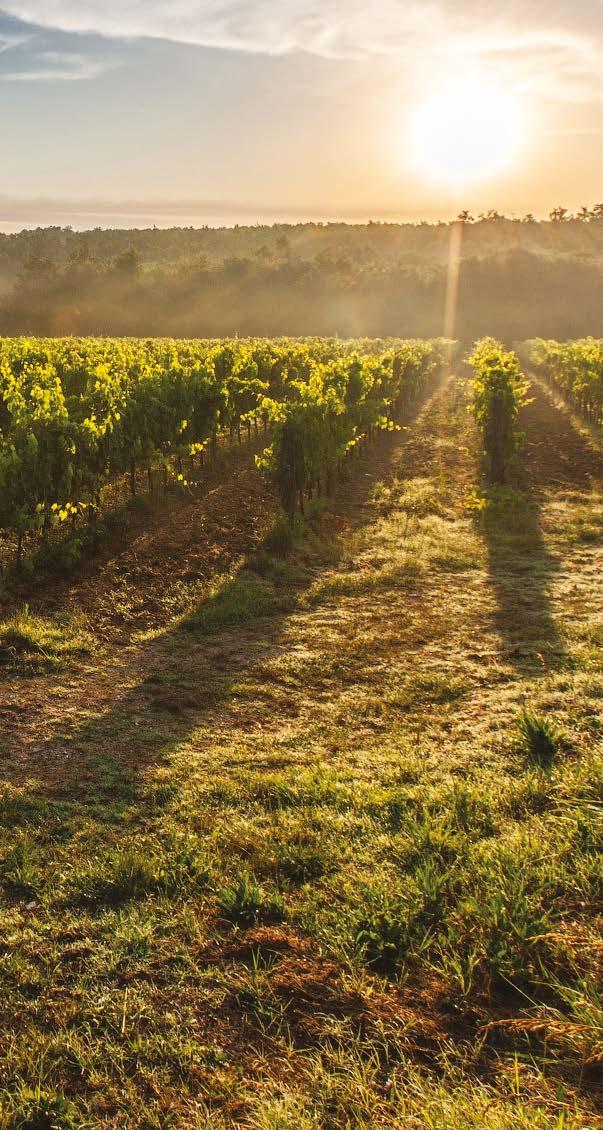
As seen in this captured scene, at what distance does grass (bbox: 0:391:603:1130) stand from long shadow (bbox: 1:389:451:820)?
0.04 meters

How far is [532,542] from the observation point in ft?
38.9

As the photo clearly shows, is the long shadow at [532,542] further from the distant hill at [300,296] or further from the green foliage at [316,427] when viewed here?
the distant hill at [300,296]

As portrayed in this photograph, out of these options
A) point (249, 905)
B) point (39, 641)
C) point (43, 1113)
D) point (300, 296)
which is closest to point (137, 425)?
point (39, 641)

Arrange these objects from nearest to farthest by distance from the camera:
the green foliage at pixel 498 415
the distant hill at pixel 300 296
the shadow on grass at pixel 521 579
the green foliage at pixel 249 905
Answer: the green foliage at pixel 249 905 → the shadow on grass at pixel 521 579 → the green foliage at pixel 498 415 → the distant hill at pixel 300 296

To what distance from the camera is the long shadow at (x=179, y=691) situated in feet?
18.3

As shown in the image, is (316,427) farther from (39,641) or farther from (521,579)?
(39,641)

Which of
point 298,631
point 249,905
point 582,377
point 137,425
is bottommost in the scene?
point 249,905

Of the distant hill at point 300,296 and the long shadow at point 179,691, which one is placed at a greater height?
the distant hill at point 300,296

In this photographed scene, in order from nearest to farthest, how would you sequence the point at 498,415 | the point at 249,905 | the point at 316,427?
the point at 249,905 → the point at 316,427 → the point at 498,415

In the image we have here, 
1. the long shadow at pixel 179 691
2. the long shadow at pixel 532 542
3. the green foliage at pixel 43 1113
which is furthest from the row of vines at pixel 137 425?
the green foliage at pixel 43 1113

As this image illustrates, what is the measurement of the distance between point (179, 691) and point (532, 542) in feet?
22.9

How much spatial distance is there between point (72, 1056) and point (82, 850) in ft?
4.91

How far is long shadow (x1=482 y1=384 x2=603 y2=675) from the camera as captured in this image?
26.0 ft

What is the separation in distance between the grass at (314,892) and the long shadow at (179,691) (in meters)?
0.04
